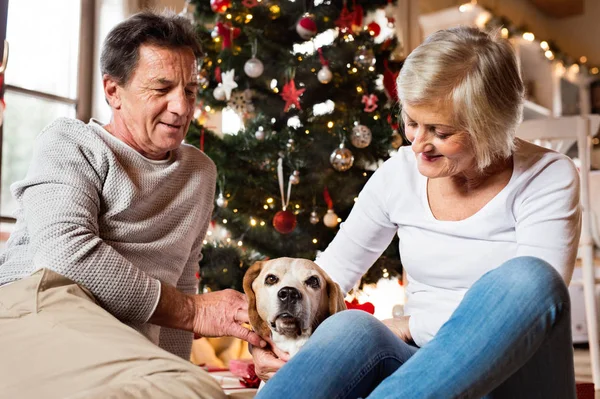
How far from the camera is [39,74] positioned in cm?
335

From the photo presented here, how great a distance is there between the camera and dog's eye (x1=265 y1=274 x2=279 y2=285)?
1271mm

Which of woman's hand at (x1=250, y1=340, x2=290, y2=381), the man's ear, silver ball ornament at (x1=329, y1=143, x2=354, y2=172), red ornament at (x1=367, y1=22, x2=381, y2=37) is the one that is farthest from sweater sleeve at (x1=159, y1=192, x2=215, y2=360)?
red ornament at (x1=367, y1=22, x2=381, y2=37)

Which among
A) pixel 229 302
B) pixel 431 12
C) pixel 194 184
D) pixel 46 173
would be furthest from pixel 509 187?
pixel 431 12

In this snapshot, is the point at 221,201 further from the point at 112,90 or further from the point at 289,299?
the point at 289,299

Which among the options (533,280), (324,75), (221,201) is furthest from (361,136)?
(533,280)

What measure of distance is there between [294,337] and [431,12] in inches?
176

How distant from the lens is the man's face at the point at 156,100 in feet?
5.20

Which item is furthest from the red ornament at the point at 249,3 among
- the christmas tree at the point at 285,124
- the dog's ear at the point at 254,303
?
the dog's ear at the point at 254,303

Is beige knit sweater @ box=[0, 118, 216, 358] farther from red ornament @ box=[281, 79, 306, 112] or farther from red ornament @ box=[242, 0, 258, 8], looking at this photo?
red ornament @ box=[242, 0, 258, 8]

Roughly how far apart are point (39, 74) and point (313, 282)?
2.52 m

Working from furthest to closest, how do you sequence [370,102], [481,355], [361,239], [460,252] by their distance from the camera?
[370,102]
[361,239]
[460,252]
[481,355]

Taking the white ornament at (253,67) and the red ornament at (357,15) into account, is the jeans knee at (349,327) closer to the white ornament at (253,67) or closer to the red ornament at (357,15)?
the white ornament at (253,67)

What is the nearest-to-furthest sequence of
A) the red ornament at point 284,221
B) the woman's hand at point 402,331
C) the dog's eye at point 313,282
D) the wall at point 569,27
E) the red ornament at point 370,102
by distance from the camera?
the dog's eye at point 313,282, the woman's hand at point 402,331, the red ornament at point 284,221, the red ornament at point 370,102, the wall at point 569,27

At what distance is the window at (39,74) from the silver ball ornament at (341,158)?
A: 4.25 feet
